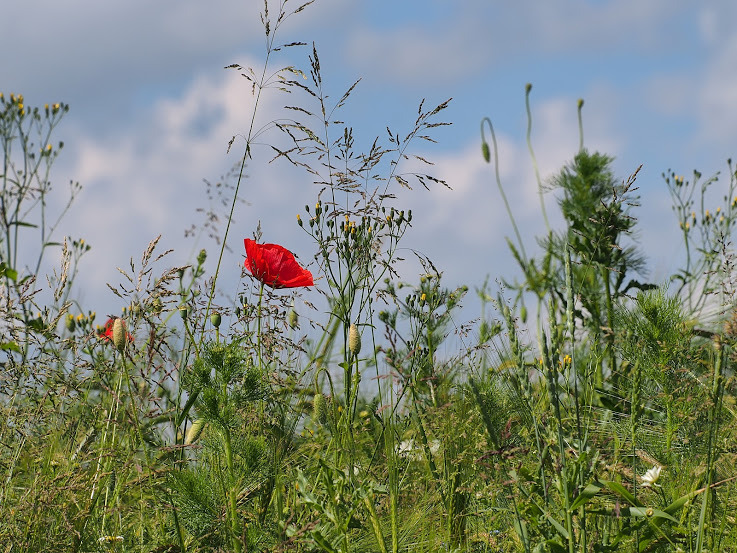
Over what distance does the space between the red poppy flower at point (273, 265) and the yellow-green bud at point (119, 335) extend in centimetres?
72

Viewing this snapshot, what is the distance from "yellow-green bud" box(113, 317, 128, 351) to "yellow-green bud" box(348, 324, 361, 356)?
61 centimetres

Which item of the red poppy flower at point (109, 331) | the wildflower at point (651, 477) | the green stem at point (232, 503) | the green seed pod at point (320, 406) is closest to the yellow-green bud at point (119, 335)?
the red poppy flower at point (109, 331)

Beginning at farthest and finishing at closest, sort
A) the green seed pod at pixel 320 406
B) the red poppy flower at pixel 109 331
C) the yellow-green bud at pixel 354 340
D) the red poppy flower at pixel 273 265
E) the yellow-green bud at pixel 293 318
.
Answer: the yellow-green bud at pixel 293 318
the red poppy flower at pixel 273 265
the green seed pod at pixel 320 406
the red poppy flower at pixel 109 331
the yellow-green bud at pixel 354 340

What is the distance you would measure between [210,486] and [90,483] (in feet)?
1.20

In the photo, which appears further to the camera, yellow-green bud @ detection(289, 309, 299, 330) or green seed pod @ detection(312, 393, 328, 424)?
yellow-green bud @ detection(289, 309, 299, 330)

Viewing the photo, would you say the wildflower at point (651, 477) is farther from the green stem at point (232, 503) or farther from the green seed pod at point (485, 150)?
the green seed pod at point (485, 150)

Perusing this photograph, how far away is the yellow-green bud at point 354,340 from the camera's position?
7.57 feet

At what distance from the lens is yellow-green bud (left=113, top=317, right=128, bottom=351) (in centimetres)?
208

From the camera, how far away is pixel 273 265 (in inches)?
110

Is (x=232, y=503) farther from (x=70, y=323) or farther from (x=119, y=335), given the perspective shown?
(x=70, y=323)

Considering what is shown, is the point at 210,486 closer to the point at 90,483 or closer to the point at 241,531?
the point at 241,531

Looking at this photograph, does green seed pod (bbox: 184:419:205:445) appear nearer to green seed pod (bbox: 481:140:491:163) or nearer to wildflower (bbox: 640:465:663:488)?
wildflower (bbox: 640:465:663:488)

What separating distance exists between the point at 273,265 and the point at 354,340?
0.61m

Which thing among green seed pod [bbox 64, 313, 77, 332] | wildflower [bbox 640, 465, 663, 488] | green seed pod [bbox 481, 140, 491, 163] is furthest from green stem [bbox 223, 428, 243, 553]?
green seed pod [bbox 481, 140, 491, 163]
